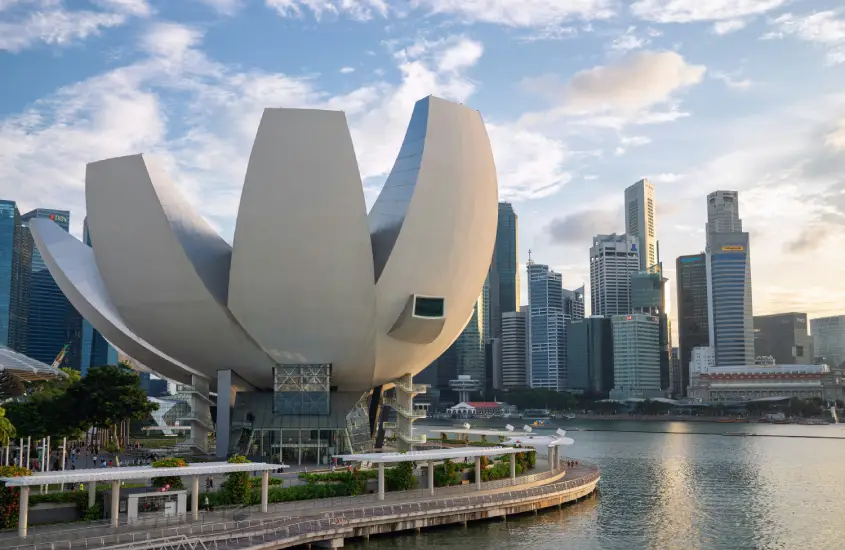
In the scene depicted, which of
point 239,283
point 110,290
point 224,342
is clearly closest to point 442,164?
point 239,283

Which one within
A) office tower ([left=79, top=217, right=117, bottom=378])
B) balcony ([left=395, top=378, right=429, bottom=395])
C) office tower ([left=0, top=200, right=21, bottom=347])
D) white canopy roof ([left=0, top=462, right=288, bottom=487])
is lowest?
white canopy roof ([left=0, top=462, right=288, bottom=487])

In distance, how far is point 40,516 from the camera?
89.1 feet

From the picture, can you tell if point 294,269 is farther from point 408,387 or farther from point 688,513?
point 688,513

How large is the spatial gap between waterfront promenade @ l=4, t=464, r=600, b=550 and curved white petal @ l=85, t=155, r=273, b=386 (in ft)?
44.4

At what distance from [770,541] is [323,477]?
18.1 meters

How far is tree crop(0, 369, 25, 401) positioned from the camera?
139ft

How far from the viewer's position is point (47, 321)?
181 metres

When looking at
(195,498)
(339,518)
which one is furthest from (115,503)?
(339,518)

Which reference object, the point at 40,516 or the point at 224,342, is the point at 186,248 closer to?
the point at 224,342

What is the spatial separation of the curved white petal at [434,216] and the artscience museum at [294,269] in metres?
0.08

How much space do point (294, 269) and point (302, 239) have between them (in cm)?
163

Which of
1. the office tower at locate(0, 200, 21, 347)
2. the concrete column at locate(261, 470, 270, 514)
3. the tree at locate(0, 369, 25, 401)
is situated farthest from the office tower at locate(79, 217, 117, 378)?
the concrete column at locate(261, 470, 270, 514)

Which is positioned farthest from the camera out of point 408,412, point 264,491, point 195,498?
point 408,412

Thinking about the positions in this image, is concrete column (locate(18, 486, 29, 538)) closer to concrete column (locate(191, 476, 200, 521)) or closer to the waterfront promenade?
the waterfront promenade
